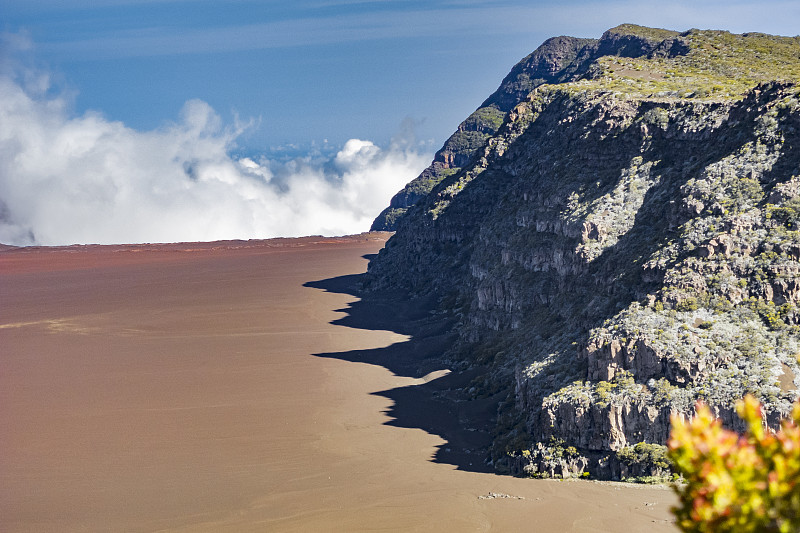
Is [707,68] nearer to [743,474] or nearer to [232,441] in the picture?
[232,441]

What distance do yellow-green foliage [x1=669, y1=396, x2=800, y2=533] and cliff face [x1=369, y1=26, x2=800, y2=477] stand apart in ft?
78.6

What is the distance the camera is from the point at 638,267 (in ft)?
136

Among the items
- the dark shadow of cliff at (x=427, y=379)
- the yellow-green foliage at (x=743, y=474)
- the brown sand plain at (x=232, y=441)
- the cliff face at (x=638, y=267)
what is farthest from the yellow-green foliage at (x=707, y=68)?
the yellow-green foliage at (x=743, y=474)

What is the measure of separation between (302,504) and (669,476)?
15.3 meters

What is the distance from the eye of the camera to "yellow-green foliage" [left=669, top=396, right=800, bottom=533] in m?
8.86

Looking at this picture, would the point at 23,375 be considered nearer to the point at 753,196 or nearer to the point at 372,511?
the point at 372,511

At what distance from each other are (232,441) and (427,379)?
1523 centimetres

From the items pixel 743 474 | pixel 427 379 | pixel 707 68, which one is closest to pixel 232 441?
pixel 427 379

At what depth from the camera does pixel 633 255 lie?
142 ft

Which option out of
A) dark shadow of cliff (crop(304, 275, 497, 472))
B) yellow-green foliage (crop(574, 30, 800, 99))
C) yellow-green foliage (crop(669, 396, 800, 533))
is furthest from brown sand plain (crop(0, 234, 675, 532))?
yellow-green foliage (crop(574, 30, 800, 99))

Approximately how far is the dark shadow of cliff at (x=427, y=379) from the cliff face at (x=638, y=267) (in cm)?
182

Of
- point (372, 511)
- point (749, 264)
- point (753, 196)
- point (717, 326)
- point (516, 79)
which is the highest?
point (516, 79)

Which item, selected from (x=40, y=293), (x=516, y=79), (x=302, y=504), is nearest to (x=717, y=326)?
(x=302, y=504)

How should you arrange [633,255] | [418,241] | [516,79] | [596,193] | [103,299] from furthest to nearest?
[516,79] → [103,299] → [418,241] → [596,193] → [633,255]
